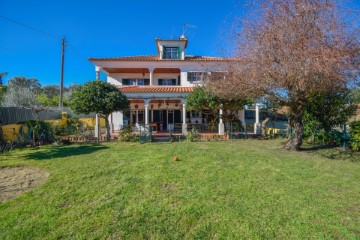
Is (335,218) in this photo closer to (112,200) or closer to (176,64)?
(112,200)

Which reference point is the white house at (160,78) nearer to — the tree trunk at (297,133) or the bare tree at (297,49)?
the tree trunk at (297,133)

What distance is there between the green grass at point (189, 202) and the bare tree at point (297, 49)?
11.7ft

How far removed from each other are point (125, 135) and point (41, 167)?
20.8ft

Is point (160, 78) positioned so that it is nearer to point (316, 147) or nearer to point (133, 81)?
point (133, 81)

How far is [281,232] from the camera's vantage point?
11.3ft

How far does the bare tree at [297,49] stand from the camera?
7574 millimetres

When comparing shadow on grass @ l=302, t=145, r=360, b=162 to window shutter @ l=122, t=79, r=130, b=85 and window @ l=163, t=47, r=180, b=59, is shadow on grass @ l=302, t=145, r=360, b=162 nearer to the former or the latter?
window @ l=163, t=47, r=180, b=59

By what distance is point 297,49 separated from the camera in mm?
7879

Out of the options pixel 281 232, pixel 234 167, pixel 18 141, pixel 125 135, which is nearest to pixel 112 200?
pixel 281 232

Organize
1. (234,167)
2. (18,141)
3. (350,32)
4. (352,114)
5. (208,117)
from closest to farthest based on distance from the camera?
1. (234,167)
2. (350,32)
3. (352,114)
4. (18,141)
5. (208,117)

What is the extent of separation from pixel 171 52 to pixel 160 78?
3026 millimetres

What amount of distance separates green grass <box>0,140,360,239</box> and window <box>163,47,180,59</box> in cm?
1479

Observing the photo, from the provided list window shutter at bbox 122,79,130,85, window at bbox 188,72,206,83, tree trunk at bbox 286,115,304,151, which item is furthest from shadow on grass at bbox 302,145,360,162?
window shutter at bbox 122,79,130,85

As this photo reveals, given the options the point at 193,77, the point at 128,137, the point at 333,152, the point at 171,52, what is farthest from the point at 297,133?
the point at 171,52
